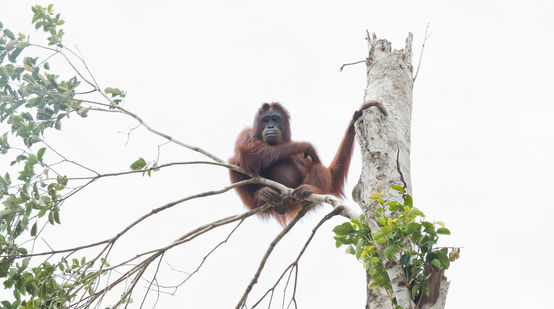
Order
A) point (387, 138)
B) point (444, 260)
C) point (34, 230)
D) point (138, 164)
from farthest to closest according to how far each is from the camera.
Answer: point (138, 164) → point (34, 230) → point (387, 138) → point (444, 260)

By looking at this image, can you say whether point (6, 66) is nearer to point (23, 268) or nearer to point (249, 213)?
point (23, 268)

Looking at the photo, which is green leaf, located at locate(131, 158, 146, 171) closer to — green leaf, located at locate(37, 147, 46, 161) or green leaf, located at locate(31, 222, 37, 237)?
green leaf, located at locate(37, 147, 46, 161)

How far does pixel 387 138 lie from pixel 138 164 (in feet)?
6.46

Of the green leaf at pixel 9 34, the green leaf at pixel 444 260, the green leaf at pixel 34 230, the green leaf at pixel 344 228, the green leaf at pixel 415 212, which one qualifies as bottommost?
the green leaf at pixel 444 260

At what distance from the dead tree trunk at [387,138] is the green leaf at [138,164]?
1.71m

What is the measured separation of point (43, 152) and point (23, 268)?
90 centimetres

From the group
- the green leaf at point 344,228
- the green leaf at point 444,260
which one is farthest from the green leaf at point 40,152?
the green leaf at point 444,260

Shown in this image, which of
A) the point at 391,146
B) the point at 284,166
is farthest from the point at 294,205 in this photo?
the point at 391,146

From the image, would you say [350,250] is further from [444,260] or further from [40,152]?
[40,152]

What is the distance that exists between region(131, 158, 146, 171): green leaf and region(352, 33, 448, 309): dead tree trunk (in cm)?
171

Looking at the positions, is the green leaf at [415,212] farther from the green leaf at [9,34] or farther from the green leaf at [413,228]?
the green leaf at [9,34]

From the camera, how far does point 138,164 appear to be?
453 centimetres

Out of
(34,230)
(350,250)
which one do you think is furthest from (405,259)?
(34,230)

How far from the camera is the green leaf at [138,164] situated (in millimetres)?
4512
